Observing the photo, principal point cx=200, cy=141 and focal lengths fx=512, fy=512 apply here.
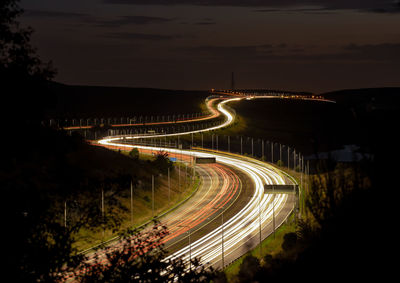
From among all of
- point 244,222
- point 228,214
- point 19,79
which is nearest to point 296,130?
point 228,214

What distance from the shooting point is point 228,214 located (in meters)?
58.1

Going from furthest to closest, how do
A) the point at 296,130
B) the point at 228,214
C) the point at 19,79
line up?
1. the point at 296,130
2. the point at 228,214
3. the point at 19,79

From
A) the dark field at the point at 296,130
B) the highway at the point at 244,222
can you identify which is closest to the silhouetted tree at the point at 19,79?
the highway at the point at 244,222

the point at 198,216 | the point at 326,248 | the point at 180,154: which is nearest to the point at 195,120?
the point at 180,154

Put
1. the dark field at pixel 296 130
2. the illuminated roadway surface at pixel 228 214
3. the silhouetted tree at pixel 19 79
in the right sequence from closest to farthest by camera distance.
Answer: the silhouetted tree at pixel 19 79
the illuminated roadway surface at pixel 228 214
the dark field at pixel 296 130

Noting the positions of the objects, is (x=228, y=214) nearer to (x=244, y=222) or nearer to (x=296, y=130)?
(x=244, y=222)

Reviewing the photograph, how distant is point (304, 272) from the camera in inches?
684

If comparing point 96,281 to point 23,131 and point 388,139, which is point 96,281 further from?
point 388,139

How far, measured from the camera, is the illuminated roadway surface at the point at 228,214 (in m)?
44.9

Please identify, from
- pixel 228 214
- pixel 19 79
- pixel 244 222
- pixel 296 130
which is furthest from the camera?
pixel 296 130

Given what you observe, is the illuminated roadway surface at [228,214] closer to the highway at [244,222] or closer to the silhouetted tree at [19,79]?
the highway at [244,222]

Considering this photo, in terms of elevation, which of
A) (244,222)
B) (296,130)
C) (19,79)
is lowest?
(244,222)

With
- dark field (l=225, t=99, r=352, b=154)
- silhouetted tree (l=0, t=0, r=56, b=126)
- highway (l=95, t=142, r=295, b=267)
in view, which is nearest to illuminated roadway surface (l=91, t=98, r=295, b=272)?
highway (l=95, t=142, r=295, b=267)

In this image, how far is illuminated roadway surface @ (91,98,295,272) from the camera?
4494 cm
